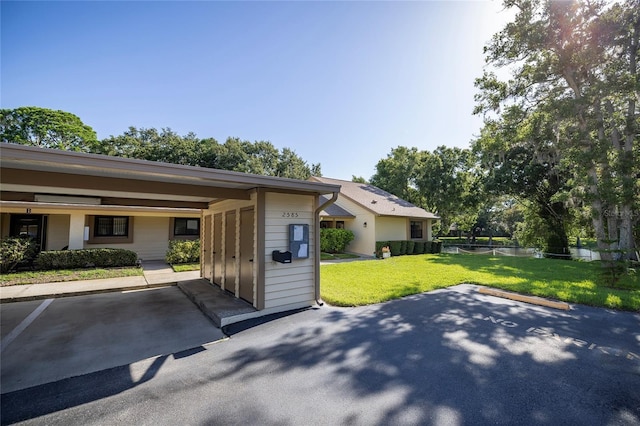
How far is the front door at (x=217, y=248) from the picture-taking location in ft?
23.9

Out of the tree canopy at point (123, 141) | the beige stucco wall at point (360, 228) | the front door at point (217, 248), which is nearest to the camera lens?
the front door at point (217, 248)

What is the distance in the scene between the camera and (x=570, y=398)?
270cm

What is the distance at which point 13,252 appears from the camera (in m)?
8.81

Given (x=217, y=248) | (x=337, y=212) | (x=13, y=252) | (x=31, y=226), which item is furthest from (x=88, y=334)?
(x=337, y=212)

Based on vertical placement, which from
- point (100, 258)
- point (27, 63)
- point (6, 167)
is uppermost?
point (27, 63)

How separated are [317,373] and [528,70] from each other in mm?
13288

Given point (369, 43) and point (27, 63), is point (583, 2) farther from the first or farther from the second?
point (27, 63)

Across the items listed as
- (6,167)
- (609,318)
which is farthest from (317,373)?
(609,318)

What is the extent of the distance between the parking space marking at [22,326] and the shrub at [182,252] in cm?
528

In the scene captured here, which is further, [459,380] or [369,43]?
[369,43]

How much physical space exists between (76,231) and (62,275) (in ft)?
9.77

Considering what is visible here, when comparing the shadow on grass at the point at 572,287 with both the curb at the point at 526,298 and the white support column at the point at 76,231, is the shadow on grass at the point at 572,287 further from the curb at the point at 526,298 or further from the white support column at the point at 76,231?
the white support column at the point at 76,231

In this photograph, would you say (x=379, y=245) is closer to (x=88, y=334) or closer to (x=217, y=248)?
(x=217, y=248)

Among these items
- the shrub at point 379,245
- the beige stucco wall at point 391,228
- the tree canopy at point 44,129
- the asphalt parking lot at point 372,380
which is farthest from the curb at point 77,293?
the tree canopy at point 44,129
